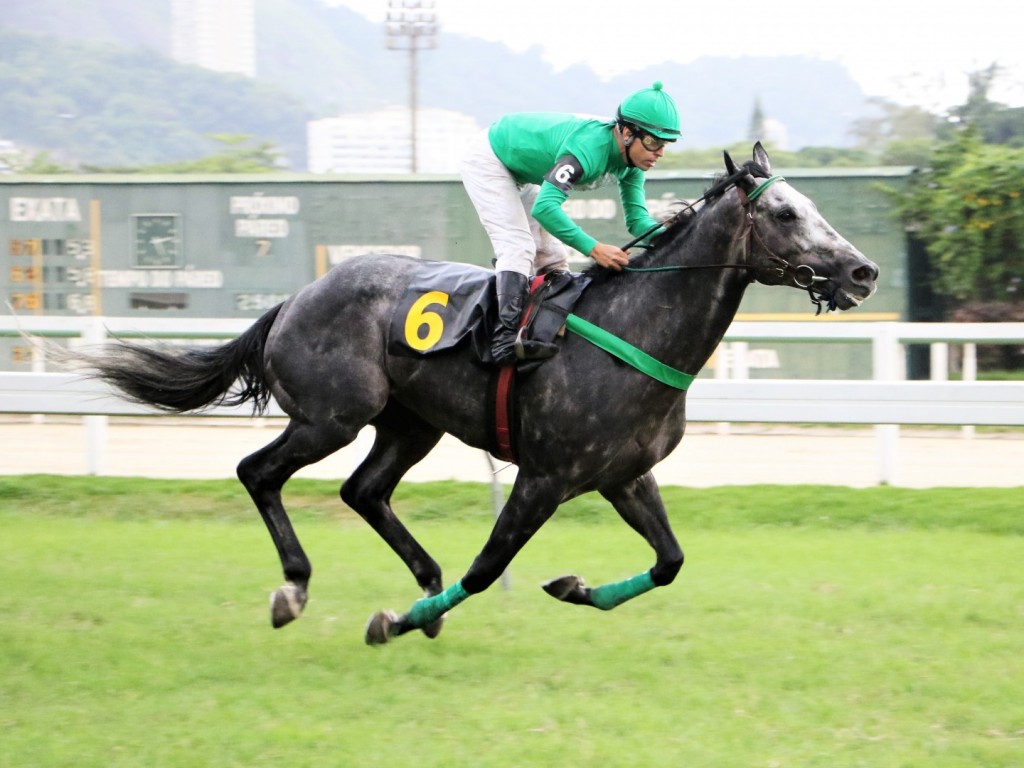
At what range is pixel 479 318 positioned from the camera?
17.5 ft

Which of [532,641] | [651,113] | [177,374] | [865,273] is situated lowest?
[532,641]

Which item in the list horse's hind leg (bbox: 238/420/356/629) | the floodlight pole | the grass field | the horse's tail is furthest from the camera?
the floodlight pole

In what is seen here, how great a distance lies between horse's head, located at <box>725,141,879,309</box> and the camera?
4.63 m

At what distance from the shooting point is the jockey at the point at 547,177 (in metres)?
4.95

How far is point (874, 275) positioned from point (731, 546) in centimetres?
298

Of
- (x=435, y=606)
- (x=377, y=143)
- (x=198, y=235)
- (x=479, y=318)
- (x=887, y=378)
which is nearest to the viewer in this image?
(x=435, y=606)

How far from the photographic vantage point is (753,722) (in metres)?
4.40

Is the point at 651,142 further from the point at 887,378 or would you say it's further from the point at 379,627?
the point at 887,378

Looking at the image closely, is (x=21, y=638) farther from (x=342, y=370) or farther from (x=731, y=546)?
(x=731, y=546)

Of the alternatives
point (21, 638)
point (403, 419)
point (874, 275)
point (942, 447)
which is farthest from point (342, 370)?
point (942, 447)

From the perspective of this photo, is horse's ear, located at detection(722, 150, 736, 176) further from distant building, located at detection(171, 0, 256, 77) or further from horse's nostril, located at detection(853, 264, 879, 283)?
distant building, located at detection(171, 0, 256, 77)

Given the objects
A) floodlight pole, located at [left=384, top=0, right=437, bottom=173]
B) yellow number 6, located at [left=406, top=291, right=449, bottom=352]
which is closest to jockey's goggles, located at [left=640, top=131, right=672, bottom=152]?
yellow number 6, located at [left=406, top=291, right=449, bottom=352]

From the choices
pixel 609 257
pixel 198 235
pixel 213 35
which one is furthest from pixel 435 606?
pixel 213 35

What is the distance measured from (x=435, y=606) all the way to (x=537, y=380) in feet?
3.30
